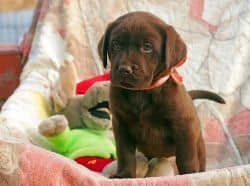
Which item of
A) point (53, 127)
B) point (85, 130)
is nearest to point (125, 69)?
point (53, 127)

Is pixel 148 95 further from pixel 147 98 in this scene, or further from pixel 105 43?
pixel 105 43

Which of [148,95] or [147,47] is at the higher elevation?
[147,47]

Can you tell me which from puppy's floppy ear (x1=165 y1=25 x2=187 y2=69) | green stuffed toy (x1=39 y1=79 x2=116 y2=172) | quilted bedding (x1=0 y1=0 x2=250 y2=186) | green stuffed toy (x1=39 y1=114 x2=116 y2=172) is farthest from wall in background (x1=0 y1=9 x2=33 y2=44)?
puppy's floppy ear (x1=165 y1=25 x2=187 y2=69)

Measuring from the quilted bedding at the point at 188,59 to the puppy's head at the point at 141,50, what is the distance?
383 mm

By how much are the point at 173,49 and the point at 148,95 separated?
0.13 metres

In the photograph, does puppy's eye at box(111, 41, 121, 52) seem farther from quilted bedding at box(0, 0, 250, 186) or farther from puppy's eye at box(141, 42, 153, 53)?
quilted bedding at box(0, 0, 250, 186)

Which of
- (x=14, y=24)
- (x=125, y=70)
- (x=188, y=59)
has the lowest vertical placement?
(x=14, y=24)

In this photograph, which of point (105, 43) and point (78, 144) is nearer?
point (105, 43)

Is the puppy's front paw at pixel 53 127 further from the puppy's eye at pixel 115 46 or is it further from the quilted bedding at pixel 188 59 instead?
the puppy's eye at pixel 115 46

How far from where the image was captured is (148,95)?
129 cm

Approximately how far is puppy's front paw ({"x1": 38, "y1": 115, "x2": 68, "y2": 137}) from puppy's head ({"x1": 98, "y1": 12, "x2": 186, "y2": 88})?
0.94ft

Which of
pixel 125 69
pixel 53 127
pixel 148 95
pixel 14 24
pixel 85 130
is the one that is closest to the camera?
pixel 125 69

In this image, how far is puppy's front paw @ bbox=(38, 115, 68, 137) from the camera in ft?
4.78

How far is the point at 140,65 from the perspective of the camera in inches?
46.8
